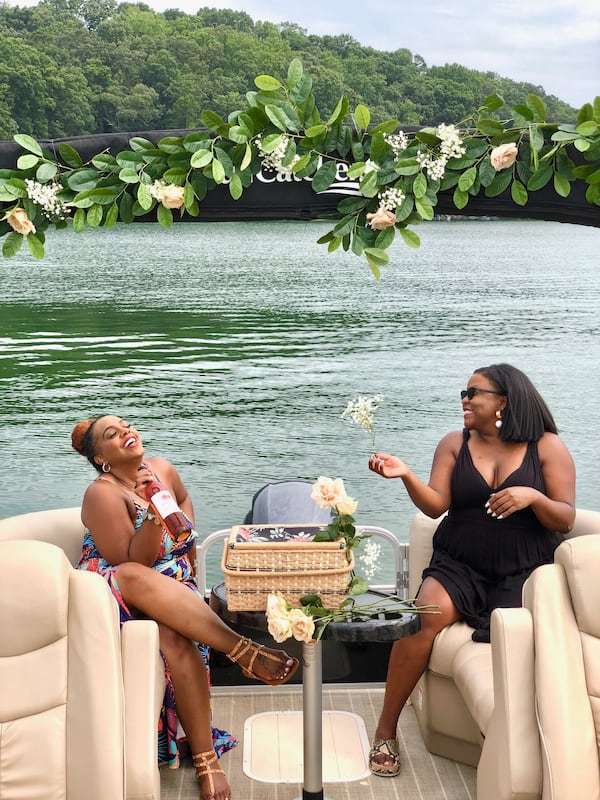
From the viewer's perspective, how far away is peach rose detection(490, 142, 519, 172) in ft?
10.5

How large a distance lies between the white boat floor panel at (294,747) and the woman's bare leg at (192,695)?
0.73 feet

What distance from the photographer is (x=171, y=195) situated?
3.20m

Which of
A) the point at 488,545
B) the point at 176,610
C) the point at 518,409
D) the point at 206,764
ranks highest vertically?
the point at 518,409

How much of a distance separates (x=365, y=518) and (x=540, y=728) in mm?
18367

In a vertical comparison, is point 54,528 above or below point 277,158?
below

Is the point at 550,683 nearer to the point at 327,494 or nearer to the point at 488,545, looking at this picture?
the point at 327,494

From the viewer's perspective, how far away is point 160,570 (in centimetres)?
331

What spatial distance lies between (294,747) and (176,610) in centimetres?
75

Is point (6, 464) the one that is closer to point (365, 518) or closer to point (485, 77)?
point (365, 518)

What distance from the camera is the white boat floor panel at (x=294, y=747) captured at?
11.0 feet

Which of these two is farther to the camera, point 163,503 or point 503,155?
point 503,155

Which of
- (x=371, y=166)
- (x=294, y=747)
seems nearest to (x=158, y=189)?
(x=371, y=166)

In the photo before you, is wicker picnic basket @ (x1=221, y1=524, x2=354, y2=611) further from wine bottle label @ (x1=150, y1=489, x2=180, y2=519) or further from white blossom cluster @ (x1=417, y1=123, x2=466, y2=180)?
white blossom cluster @ (x1=417, y1=123, x2=466, y2=180)

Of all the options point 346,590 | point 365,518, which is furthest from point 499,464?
point 365,518
